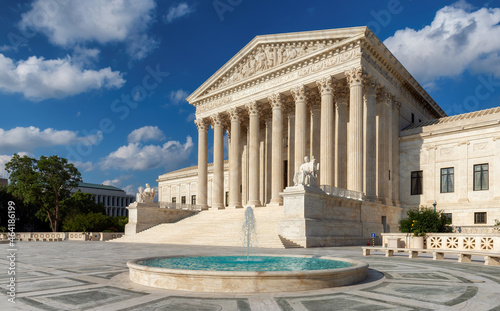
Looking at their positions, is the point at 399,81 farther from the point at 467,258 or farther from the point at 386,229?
the point at 467,258

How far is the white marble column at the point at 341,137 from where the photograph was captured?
1686 inches

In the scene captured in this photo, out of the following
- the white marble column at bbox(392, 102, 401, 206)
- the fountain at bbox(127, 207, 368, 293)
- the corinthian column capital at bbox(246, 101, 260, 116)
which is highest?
the corinthian column capital at bbox(246, 101, 260, 116)

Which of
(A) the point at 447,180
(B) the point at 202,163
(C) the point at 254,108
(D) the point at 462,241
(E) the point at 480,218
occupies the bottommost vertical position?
(E) the point at 480,218

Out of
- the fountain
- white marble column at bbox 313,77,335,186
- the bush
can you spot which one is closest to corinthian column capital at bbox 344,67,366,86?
white marble column at bbox 313,77,335,186

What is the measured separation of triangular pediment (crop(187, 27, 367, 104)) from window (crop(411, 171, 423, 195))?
16692 mm

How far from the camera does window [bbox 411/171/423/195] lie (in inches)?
1714

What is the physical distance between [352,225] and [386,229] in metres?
6.42

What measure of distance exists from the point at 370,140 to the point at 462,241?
17.1 metres

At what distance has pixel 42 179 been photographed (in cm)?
5972

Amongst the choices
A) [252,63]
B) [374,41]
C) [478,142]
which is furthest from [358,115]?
[252,63]

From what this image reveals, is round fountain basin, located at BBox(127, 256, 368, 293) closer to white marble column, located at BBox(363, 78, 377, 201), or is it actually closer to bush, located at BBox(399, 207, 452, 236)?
bush, located at BBox(399, 207, 452, 236)

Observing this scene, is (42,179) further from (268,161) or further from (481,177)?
(481,177)

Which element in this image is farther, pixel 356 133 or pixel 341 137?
pixel 341 137

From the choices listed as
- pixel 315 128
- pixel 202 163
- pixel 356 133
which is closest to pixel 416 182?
pixel 356 133
